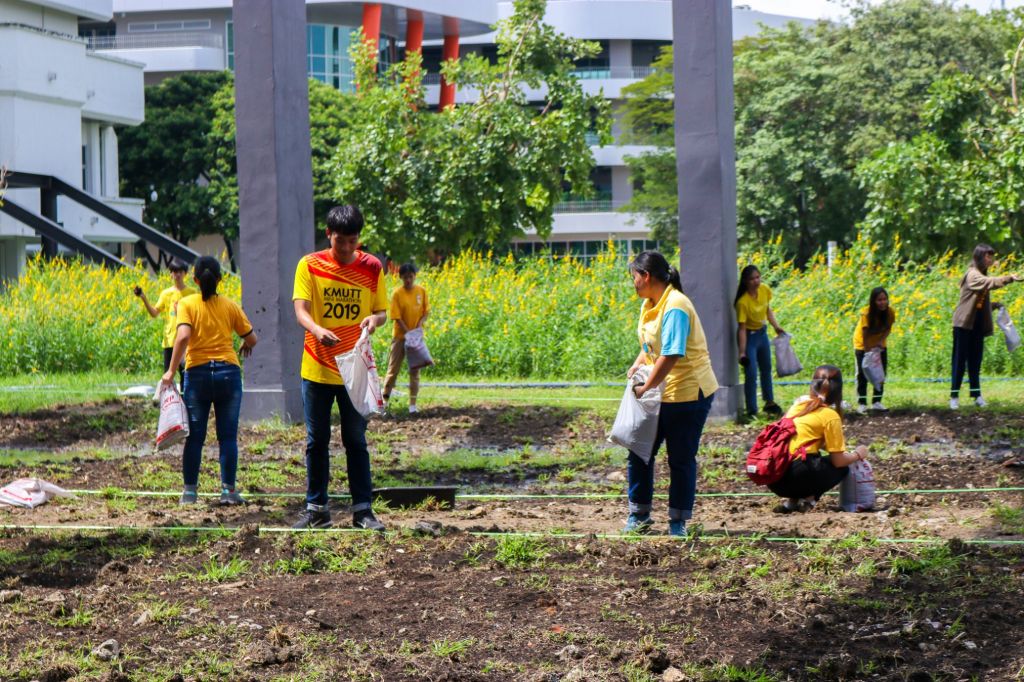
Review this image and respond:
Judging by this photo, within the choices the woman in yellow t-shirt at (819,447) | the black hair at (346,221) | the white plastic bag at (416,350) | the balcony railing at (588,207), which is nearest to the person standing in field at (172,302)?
the white plastic bag at (416,350)

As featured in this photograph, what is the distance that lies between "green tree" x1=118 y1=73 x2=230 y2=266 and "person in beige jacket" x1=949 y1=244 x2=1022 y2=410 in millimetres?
42795

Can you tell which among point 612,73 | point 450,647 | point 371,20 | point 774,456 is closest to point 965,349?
point 774,456

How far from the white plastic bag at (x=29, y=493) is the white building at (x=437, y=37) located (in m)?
45.7

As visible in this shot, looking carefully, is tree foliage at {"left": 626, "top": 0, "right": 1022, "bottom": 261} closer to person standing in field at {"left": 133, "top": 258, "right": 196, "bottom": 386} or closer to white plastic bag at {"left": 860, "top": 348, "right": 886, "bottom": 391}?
white plastic bag at {"left": 860, "top": 348, "right": 886, "bottom": 391}

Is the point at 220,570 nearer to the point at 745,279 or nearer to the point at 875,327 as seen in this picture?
→ the point at 745,279

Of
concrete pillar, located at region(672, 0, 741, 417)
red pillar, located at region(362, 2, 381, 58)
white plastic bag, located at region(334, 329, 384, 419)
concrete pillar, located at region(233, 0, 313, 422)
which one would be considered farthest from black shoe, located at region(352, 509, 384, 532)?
red pillar, located at region(362, 2, 381, 58)

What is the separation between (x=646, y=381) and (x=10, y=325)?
1709cm

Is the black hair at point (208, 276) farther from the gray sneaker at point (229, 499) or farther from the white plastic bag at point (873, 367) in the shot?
the white plastic bag at point (873, 367)

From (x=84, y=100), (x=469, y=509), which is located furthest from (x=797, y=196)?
(x=469, y=509)

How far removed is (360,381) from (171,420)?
6.64ft

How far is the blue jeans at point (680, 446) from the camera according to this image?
26.2 ft

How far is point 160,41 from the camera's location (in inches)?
2514

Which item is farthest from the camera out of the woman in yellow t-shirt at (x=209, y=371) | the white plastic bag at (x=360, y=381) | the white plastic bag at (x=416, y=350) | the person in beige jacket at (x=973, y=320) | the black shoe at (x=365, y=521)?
the white plastic bag at (x=416, y=350)

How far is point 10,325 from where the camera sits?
872 inches
